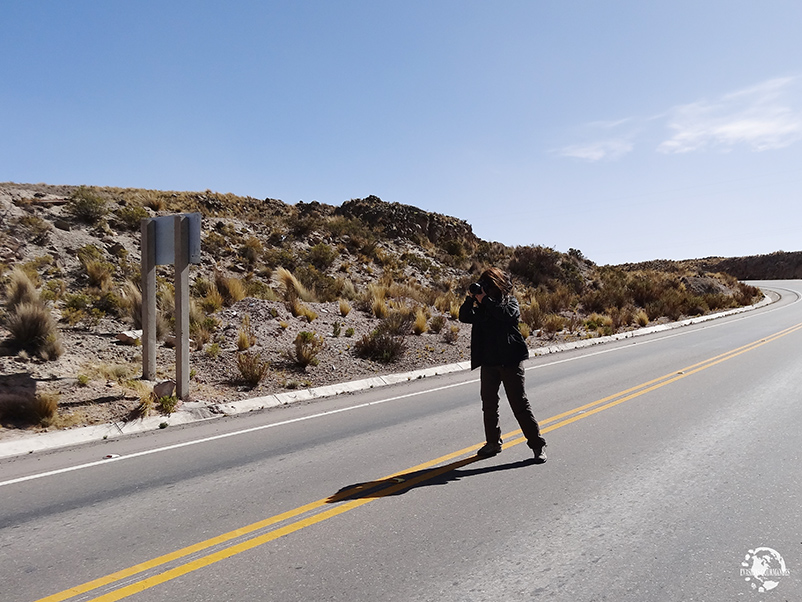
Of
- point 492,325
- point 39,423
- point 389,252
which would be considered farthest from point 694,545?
point 389,252

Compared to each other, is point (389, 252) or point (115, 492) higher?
point (389, 252)

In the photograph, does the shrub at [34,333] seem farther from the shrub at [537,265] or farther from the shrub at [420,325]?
the shrub at [537,265]

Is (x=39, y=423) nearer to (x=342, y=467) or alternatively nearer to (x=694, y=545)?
(x=342, y=467)

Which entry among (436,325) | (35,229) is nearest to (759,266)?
(436,325)

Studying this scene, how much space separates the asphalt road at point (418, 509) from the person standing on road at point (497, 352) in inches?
11.4

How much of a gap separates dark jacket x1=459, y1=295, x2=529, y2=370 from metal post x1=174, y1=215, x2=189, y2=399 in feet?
17.8

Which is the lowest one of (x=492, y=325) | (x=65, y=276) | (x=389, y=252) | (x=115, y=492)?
(x=115, y=492)

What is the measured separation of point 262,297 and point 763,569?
1697cm

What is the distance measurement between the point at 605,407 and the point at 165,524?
6505 millimetres

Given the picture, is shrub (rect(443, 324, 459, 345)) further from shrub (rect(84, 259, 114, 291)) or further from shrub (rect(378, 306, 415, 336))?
shrub (rect(84, 259, 114, 291))

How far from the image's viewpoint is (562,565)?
3871mm

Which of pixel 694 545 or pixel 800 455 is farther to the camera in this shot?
pixel 800 455

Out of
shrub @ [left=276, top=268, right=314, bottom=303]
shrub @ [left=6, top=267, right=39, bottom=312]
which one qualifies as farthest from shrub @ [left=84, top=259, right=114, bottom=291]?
shrub @ [left=276, top=268, right=314, bottom=303]

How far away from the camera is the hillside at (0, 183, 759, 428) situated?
10.8 metres
